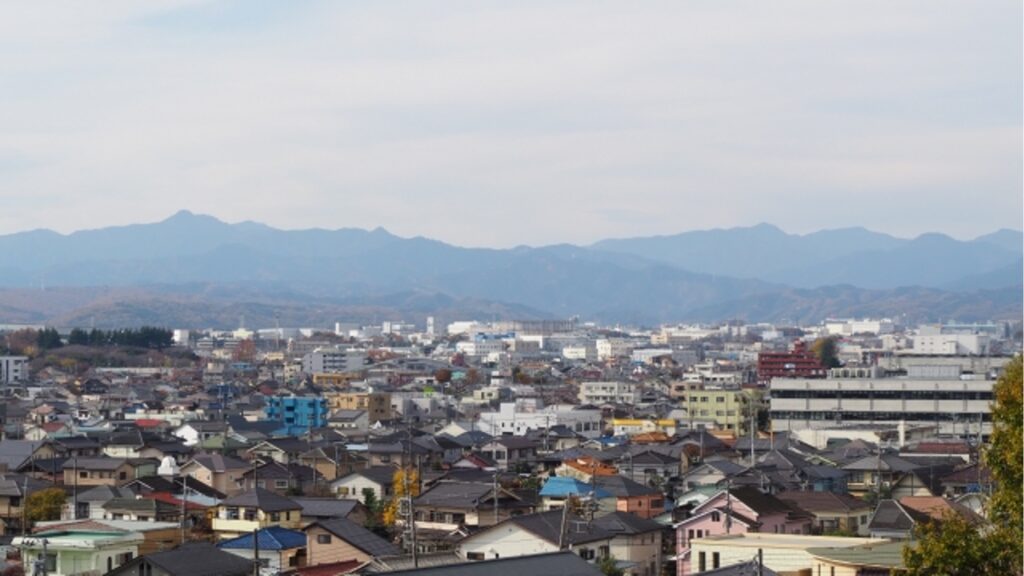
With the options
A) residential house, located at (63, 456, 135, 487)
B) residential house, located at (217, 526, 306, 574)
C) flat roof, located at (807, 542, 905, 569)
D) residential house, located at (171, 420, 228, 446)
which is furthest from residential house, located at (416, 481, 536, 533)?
residential house, located at (171, 420, 228, 446)

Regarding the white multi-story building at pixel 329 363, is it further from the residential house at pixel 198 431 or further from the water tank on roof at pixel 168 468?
the water tank on roof at pixel 168 468

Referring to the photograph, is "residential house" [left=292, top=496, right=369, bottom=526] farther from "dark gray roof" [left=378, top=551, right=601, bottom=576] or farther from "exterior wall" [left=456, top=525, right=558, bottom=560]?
"dark gray roof" [left=378, top=551, right=601, bottom=576]

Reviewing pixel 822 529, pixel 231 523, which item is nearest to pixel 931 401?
pixel 822 529

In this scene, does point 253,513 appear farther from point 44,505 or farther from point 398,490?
point 398,490

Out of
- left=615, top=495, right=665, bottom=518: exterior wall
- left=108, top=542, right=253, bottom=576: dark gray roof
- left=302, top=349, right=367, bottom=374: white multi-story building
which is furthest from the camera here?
left=302, top=349, right=367, bottom=374: white multi-story building

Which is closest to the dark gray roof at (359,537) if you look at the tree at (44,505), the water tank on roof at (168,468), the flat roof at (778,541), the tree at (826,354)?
the flat roof at (778,541)

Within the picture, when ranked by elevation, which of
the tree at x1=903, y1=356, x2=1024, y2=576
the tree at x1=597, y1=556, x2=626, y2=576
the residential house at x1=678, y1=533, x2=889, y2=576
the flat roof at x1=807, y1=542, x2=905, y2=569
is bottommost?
the tree at x1=597, y1=556, x2=626, y2=576

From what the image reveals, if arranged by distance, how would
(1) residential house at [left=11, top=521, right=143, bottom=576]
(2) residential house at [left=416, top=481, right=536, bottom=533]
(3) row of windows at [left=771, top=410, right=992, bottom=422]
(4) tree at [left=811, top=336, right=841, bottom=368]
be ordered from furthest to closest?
(4) tree at [left=811, top=336, right=841, bottom=368] < (3) row of windows at [left=771, top=410, right=992, bottom=422] < (2) residential house at [left=416, top=481, right=536, bottom=533] < (1) residential house at [left=11, top=521, right=143, bottom=576]
